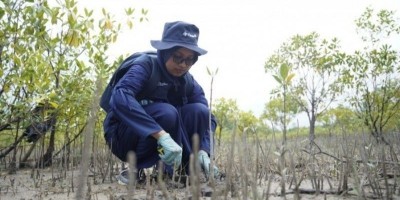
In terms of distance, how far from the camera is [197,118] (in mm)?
2529

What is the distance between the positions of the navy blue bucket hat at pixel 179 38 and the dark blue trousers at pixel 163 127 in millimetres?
390

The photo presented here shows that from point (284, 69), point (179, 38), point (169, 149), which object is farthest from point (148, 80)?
point (284, 69)

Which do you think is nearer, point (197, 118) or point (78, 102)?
point (197, 118)

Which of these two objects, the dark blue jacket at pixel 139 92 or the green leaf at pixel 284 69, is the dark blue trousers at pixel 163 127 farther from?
the green leaf at pixel 284 69

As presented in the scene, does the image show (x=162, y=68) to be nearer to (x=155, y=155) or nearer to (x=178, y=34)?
(x=178, y=34)

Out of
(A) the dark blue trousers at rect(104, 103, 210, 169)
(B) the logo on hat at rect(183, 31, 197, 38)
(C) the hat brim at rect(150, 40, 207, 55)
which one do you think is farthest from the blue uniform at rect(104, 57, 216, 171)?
(B) the logo on hat at rect(183, 31, 197, 38)

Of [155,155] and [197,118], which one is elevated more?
[197,118]

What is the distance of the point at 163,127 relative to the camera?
7.87 ft

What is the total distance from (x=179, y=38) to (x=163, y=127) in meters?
0.58

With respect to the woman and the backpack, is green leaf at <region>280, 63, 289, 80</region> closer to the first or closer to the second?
the woman

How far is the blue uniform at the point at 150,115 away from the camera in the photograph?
84.7 inches

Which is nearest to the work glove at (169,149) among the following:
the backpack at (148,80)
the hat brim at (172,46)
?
the backpack at (148,80)

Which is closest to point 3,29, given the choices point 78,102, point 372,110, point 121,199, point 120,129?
point 78,102

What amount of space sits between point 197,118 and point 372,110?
216 inches
